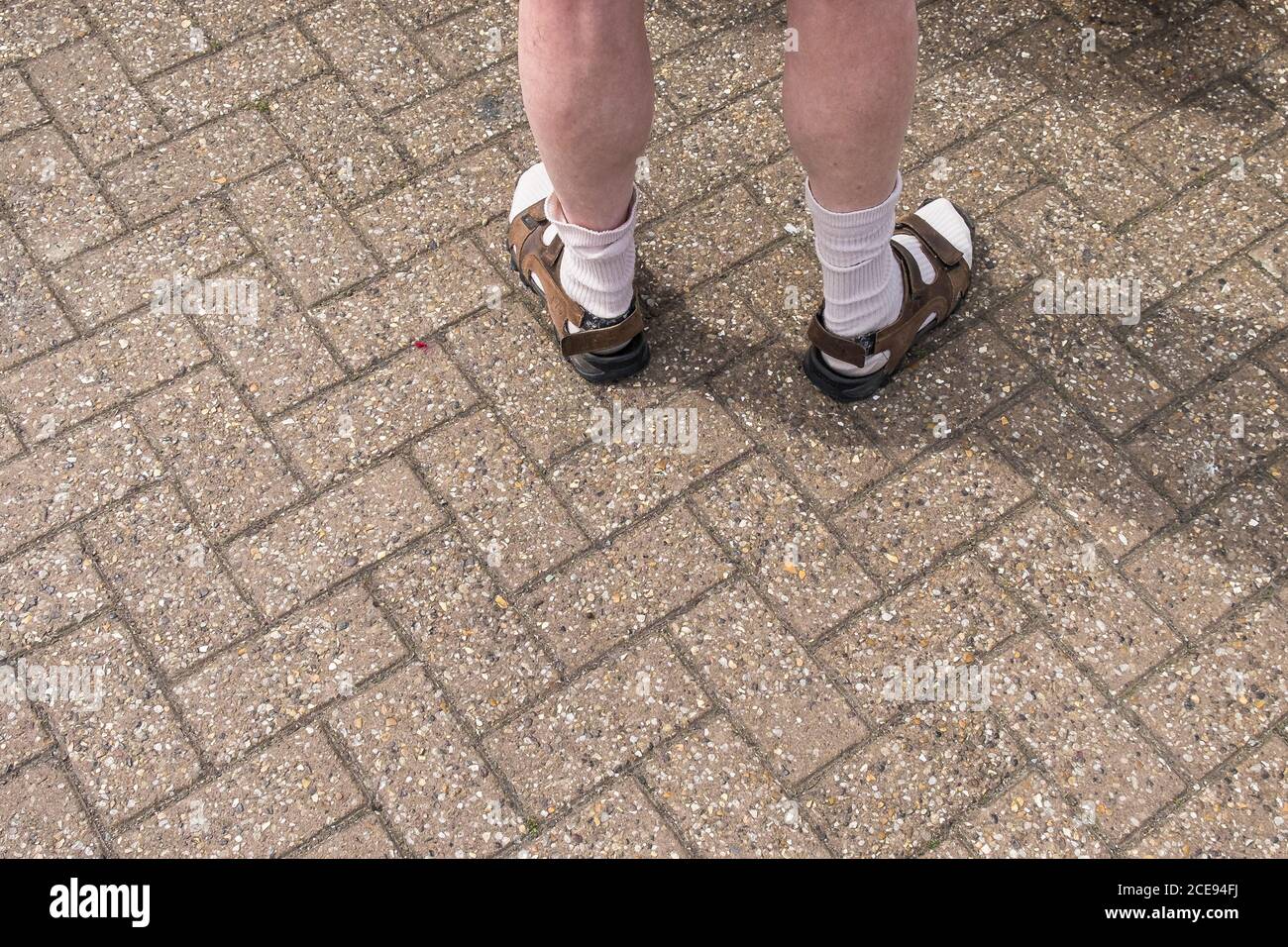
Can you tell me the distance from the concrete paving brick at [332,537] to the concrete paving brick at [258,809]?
35 cm

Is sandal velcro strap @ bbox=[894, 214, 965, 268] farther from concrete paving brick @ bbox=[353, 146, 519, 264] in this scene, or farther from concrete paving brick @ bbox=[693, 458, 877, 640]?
concrete paving brick @ bbox=[353, 146, 519, 264]

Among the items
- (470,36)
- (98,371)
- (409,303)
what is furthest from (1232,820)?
(470,36)

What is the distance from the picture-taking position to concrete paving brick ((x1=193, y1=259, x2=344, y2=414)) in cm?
289

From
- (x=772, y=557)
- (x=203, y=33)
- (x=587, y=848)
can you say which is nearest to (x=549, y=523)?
(x=772, y=557)

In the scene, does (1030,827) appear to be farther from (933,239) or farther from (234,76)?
(234,76)

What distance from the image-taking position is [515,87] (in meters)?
3.44

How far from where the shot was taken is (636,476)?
274 centimetres

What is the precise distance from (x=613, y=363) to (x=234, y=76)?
5.40 ft

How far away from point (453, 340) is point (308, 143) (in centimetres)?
88

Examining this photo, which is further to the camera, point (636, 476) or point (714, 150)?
point (714, 150)

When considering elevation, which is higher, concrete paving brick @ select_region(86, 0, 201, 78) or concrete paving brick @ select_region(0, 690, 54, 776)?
concrete paving brick @ select_region(86, 0, 201, 78)

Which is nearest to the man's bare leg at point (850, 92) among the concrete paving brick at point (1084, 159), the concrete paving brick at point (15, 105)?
the concrete paving brick at point (1084, 159)

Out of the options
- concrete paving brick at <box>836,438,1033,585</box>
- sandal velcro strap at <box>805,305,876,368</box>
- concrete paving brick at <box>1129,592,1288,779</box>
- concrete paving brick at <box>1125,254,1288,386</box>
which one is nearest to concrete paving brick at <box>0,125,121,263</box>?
sandal velcro strap at <box>805,305,876,368</box>

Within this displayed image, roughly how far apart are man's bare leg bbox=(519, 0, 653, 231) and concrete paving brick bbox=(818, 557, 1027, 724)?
1.09 metres
